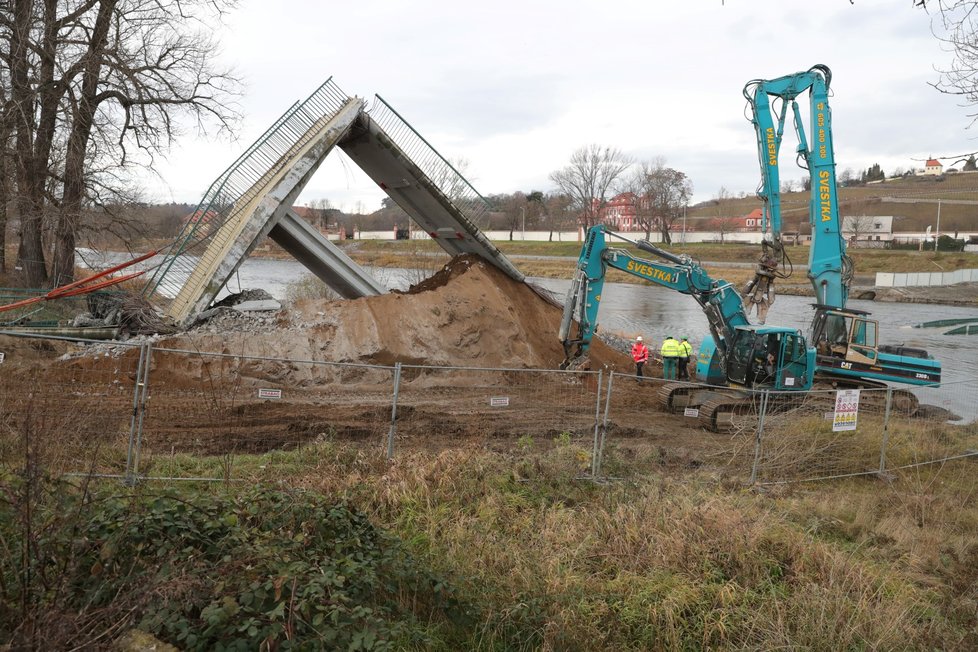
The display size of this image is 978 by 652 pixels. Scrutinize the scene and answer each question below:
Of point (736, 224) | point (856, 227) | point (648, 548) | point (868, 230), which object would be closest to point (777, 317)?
point (648, 548)

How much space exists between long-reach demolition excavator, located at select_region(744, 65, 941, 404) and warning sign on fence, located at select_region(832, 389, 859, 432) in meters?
4.83

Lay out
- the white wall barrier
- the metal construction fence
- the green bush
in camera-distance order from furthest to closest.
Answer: the white wall barrier → the metal construction fence → the green bush

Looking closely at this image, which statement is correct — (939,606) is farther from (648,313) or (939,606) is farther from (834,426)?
(648,313)

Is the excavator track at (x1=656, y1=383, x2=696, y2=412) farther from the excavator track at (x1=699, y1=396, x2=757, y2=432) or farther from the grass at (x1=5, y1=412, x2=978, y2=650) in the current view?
the grass at (x1=5, y1=412, x2=978, y2=650)

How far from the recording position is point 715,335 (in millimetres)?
15469

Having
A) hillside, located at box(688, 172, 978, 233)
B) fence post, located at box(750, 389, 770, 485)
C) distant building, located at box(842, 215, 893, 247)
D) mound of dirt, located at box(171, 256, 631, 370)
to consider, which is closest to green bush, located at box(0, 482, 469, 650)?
fence post, located at box(750, 389, 770, 485)

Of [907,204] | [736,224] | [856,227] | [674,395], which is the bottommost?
[674,395]

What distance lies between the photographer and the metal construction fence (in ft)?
28.2

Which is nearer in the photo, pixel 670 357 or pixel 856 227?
pixel 670 357

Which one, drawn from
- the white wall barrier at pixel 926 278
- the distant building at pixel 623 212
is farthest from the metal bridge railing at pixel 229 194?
the distant building at pixel 623 212

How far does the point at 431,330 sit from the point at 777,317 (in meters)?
29.1

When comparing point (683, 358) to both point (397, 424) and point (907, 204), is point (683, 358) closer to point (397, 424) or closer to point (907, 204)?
point (397, 424)

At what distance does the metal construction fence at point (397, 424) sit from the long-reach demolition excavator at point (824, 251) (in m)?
0.76

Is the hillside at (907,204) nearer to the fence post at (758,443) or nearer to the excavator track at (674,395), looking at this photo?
the excavator track at (674,395)
